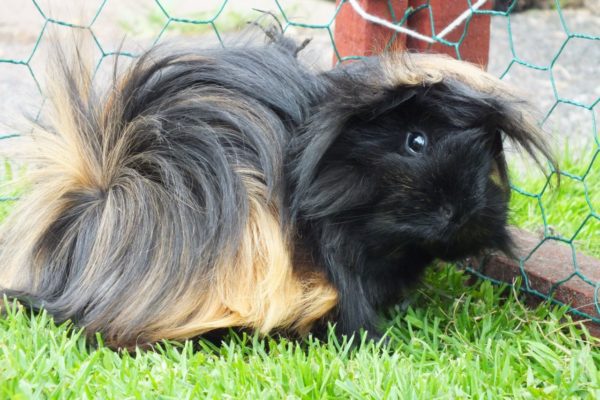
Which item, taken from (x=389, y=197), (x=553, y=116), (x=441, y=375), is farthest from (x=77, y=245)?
(x=553, y=116)

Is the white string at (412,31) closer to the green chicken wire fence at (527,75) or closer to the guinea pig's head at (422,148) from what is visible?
the green chicken wire fence at (527,75)

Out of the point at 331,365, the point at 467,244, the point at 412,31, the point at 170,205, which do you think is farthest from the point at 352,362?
the point at 412,31

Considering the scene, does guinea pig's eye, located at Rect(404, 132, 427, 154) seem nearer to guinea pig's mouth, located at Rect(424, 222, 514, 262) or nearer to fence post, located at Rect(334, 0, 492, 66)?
guinea pig's mouth, located at Rect(424, 222, 514, 262)

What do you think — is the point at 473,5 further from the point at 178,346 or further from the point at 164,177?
the point at 178,346

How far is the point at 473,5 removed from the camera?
179cm

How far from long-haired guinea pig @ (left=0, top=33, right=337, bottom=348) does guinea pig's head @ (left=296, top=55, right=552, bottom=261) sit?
111 mm

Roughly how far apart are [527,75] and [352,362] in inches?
92.3

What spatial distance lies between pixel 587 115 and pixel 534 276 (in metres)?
1.43

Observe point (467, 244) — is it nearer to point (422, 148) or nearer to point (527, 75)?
point (422, 148)

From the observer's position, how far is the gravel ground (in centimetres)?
287

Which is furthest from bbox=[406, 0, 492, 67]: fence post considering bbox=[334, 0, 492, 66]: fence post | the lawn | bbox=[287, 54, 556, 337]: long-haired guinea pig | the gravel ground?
the gravel ground

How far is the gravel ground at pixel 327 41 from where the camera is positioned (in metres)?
2.87

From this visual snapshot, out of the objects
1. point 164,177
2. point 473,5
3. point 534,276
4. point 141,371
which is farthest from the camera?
point 473,5

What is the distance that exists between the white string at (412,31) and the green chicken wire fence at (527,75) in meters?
0.01
